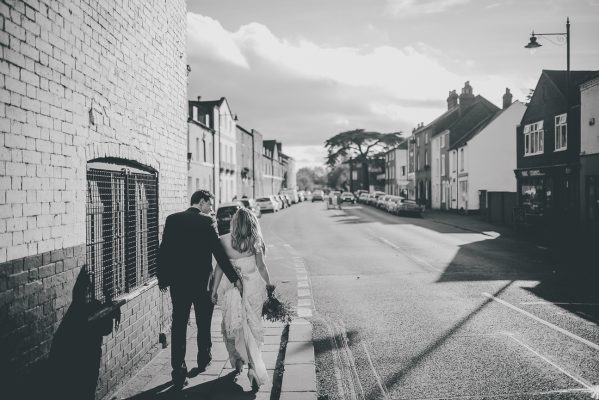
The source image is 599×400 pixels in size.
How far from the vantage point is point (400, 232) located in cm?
2352

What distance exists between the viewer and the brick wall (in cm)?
338

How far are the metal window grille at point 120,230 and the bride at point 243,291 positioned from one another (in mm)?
1140

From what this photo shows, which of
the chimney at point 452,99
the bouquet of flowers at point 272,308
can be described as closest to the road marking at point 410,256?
the bouquet of flowers at point 272,308

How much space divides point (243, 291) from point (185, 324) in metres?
0.71

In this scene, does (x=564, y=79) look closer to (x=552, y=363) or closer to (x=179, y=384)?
(x=552, y=363)

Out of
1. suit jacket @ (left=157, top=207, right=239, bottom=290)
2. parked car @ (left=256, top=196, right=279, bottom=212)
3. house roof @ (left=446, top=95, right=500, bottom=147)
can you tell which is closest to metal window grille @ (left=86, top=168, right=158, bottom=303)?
suit jacket @ (left=157, top=207, right=239, bottom=290)

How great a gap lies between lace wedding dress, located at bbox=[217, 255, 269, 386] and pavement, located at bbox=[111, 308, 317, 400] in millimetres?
325

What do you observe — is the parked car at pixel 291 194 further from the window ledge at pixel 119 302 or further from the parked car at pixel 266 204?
the window ledge at pixel 119 302

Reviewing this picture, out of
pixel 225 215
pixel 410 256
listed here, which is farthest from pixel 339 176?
pixel 410 256

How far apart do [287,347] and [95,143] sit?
136 inches

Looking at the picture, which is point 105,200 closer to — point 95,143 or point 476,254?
point 95,143

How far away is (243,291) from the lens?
532 cm

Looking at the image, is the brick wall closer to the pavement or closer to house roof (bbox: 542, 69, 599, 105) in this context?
the pavement

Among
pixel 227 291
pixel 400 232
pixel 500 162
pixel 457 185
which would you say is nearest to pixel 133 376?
pixel 227 291
